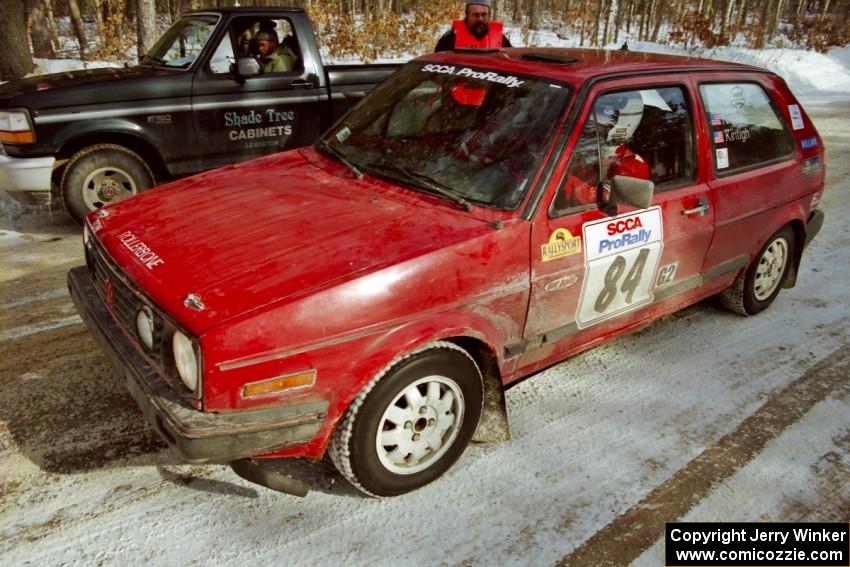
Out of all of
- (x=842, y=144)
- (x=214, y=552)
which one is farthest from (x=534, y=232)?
(x=842, y=144)

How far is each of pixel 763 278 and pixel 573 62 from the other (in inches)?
89.4

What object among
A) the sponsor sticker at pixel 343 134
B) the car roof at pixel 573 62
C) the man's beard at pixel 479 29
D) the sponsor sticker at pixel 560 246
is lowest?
the sponsor sticker at pixel 560 246

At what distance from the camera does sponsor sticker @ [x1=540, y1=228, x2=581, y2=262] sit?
2.97 m

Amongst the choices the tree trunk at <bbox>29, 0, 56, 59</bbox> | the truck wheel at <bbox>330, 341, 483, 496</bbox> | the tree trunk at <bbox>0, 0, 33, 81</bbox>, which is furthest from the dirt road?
the tree trunk at <bbox>29, 0, 56, 59</bbox>

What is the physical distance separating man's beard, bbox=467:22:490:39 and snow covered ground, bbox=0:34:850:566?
135 inches

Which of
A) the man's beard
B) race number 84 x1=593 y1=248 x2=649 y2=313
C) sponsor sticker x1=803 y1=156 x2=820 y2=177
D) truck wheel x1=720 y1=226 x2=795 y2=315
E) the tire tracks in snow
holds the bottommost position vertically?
the tire tracks in snow

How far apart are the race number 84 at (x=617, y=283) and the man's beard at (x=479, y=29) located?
139 inches

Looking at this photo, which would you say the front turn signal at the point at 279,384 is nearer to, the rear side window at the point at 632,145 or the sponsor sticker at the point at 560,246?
the sponsor sticker at the point at 560,246

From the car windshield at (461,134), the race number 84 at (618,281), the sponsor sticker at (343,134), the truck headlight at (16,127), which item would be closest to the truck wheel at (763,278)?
the race number 84 at (618,281)

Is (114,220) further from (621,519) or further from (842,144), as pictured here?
(842,144)

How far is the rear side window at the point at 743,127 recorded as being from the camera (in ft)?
12.4

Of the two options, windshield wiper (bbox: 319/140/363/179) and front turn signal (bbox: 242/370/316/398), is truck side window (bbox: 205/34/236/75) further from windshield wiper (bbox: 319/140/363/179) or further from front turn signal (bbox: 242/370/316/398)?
front turn signal (bbox: 242/370/316/398)

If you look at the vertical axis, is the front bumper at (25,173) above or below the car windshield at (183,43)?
below

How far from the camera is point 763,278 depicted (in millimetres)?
4586
